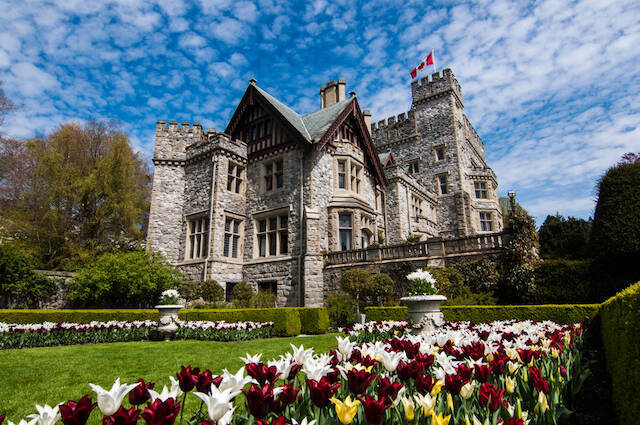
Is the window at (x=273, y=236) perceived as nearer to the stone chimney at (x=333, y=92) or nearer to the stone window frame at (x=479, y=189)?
the stone chimney at (x=333, y=92)

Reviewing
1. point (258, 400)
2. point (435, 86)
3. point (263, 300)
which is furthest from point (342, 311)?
point (435, 86)

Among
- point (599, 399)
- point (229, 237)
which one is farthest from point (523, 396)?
point (229, 237)

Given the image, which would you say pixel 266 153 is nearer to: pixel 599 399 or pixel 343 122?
pixel 343 122

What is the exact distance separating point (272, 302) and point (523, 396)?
50.8ft

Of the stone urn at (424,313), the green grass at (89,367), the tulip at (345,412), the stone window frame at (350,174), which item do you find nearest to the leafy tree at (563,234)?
the stone window frame at (350,174)

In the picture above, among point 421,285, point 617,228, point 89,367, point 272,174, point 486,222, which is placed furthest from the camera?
point 486,222

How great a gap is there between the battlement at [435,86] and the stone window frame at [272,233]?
73.2 ft

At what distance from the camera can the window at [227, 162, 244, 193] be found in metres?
20.8

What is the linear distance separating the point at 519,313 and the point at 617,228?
4051mm

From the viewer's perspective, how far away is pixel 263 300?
17.3 meters

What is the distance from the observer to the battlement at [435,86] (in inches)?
1318

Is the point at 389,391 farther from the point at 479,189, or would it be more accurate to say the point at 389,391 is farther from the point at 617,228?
the point at 479,189

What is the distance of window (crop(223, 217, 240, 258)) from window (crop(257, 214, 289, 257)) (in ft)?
4.19

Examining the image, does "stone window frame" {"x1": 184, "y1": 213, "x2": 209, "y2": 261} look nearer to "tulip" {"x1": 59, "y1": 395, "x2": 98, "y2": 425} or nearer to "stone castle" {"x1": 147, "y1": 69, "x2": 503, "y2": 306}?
"stone castle" {"x1": 147, "y1": 69, "x2": 503, "y2": 306}
